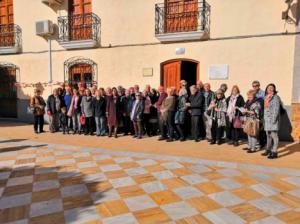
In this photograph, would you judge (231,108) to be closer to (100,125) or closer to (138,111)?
(138,111)

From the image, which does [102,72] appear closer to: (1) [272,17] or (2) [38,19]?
(2) [38,19]

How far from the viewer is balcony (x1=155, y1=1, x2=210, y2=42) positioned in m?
8.50

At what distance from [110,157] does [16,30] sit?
903 centimetres

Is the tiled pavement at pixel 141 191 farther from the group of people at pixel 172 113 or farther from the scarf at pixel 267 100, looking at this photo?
the group of people at pixel 172 113

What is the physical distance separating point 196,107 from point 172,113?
29.7 inches

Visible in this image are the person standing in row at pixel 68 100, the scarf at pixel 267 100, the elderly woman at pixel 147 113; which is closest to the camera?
the scarf at pixel 267 100

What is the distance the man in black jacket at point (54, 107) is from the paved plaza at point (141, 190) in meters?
3.11

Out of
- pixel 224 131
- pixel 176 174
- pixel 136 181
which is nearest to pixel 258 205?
pixel 176 174

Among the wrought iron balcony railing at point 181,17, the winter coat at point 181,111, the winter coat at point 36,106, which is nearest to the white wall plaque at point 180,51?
the wrought iron balcony railing at point 181,17

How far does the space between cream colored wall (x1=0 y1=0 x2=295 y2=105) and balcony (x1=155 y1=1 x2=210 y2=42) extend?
22 centimetres

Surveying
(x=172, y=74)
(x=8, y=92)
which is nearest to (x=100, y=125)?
(x=172, y=74)

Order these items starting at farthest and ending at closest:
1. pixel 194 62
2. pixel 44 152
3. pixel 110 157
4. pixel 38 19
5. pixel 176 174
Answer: pixel 38 19, pixel 194 62, pixel 44 152, pixel 110 157, pixel 176 174

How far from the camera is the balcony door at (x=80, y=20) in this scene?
1026cm

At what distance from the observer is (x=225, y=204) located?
366 centimetres
